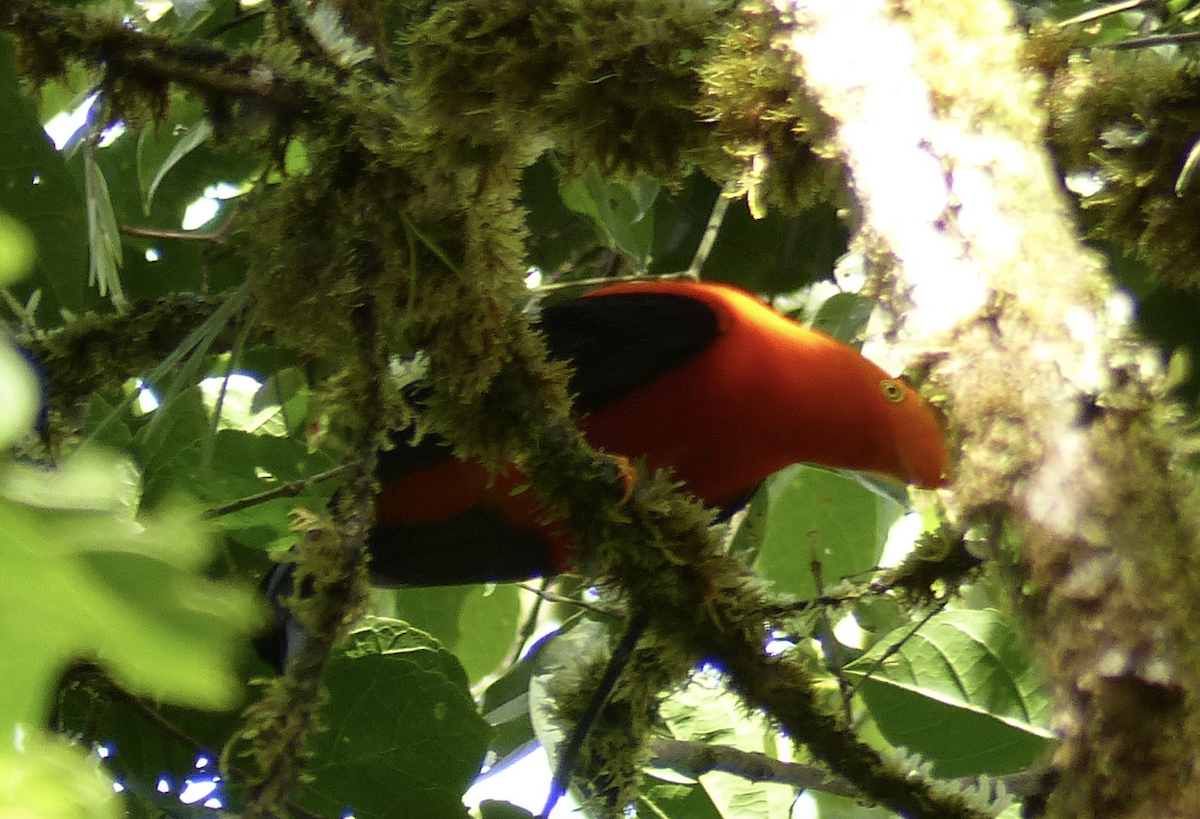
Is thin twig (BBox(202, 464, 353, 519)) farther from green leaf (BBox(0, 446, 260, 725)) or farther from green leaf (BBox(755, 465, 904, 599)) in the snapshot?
green leaf (BBox(0, 446, 260, 725))

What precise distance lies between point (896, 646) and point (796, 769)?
34 centimetres

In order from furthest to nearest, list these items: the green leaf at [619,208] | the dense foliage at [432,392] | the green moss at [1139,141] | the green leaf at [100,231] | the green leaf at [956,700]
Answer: the green leaf at [956,700], the green leaf at [619,208], the green leaf at [100,231], the green moss at [1139,141], the dense foliage at [432,392]

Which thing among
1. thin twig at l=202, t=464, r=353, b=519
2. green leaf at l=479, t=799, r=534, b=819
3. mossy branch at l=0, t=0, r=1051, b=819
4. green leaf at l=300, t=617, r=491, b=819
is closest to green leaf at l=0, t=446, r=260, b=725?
mossy branch at l=0, t=0, r=1051, b=819

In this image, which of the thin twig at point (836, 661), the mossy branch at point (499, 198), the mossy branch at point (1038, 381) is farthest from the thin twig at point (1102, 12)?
the thin twig at point (836, 661)

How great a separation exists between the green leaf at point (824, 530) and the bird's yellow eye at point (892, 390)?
0.20m

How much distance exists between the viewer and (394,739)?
1.72 metres

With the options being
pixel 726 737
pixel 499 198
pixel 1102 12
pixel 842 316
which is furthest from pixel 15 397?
pixel 842 316

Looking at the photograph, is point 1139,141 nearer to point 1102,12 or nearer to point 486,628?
point 1102,12

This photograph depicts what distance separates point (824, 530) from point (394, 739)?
1133 millimetres

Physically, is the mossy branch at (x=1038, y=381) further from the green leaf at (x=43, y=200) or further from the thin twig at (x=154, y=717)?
the green leaf at (x=43, y=200)

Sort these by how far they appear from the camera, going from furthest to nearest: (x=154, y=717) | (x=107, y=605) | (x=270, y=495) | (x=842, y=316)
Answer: (x=842, y=316) < (x=270, y=495) < (x=154, y=717) < (x=107, y=605)

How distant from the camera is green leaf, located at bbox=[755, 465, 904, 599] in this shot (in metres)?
2.44

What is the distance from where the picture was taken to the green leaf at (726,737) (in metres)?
2.04

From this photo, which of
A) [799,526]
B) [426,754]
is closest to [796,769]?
[426,754]
